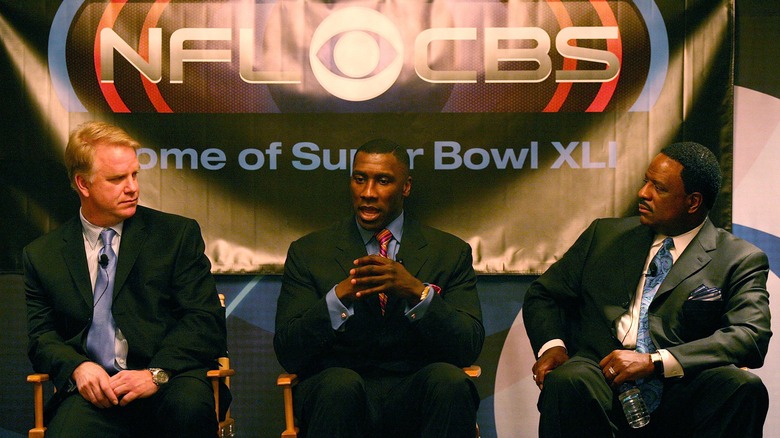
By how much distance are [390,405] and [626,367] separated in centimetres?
88

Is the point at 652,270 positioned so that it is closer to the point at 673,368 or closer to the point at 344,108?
the point at 673,368

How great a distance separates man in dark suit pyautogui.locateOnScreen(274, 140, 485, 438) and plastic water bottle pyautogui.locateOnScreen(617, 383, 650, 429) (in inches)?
21.0

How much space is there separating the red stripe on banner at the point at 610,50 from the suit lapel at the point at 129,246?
6.91 ft

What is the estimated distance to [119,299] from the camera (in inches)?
141

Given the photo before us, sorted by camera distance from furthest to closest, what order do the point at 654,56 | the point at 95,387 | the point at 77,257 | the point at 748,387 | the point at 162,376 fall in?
the point at 654,56
the point at 77,257
the point at 162,376
the point at 95,387
the point at 748,387

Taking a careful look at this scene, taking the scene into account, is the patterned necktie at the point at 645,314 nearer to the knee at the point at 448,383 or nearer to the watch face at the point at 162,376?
the knee at the point at 448,383

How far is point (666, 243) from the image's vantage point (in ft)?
12.3

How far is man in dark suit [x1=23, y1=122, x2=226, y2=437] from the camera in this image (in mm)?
3420

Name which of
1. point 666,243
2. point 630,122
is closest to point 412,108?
point 630,122

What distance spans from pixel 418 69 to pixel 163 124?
123 cm

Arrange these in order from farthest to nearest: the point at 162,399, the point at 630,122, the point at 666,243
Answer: the point at 630,122 → the point at 666,243 → the point at 162,399

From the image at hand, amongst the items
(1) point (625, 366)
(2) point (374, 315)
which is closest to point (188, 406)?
(2) point (374, 315)

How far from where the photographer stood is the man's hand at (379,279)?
349 centimetres

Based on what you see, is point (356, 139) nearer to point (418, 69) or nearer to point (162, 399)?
point (418, 69)
